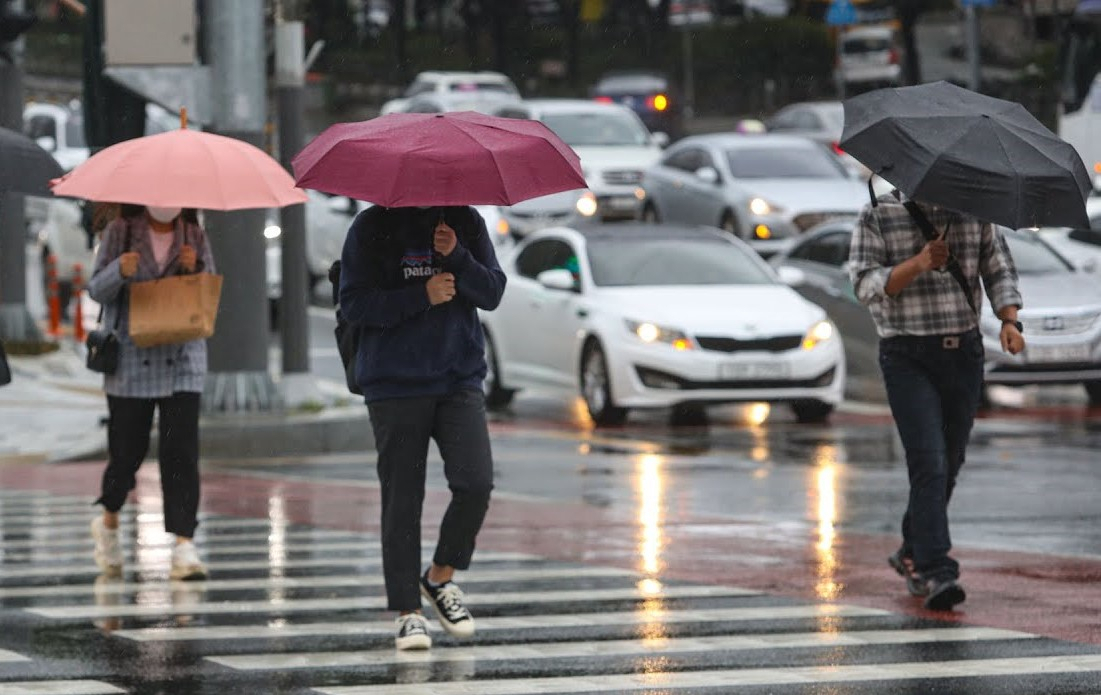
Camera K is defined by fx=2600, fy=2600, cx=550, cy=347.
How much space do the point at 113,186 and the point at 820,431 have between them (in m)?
8.83

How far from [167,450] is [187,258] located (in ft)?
2.65

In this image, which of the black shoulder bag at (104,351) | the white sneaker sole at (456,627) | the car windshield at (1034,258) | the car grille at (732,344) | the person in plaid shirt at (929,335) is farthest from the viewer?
the car windshield at (1034,258)

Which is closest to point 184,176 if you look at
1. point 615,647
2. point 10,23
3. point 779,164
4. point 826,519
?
point 615,647

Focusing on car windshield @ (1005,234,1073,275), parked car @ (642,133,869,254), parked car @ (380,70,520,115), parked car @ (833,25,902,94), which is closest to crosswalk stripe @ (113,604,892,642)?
car windshield @ (1005,234,1073,275)

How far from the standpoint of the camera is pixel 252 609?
9836 millimetres

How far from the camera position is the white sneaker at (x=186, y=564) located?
1066 cm

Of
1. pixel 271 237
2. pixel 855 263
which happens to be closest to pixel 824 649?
pixel 855 263

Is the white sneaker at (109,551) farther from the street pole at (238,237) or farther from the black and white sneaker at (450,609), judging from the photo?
the street pole at (238,237)

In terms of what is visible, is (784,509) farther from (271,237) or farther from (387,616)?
(271,237)

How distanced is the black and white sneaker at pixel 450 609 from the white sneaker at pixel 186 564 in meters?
1.88

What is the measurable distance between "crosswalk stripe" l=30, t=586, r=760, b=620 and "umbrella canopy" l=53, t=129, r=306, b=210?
1.54 m

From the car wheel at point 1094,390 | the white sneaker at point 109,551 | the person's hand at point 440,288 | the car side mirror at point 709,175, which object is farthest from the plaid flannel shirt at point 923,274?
the car side mirror at point 709,175

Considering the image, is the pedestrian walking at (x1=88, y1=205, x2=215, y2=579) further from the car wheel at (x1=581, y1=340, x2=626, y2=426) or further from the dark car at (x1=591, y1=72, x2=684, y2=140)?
the dark car at (x1=591, y1=72, x2=684, y2=140)

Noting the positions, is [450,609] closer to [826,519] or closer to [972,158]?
[972,158]
